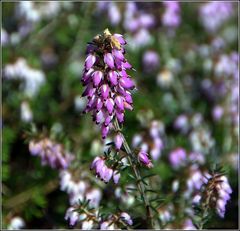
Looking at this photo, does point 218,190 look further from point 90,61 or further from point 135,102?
point 135,102

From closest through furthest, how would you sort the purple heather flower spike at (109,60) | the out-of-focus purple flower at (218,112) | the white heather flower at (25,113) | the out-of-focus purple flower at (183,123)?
1. the purple heather flower spike at (109,60)
2. the white heather flower at (25,113)
3. the out-of-focus purple flower at (183,123)
4. the out-of-focus purple flower at (218,112)

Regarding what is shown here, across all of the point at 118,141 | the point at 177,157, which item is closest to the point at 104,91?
A: the point at 118,141

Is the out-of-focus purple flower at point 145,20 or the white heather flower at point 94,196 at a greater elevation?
the out-of-focus purple flower at point 145,20

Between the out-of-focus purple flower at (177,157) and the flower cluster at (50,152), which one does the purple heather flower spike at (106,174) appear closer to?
the flower cluster at (50,152)

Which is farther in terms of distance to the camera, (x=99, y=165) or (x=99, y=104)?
(x=99, y=165)

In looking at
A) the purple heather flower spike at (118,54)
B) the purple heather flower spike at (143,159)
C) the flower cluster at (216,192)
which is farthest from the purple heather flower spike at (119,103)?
the flower cluster at (216,192)

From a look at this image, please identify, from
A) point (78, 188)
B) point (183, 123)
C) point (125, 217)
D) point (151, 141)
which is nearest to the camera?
point (125, 217)

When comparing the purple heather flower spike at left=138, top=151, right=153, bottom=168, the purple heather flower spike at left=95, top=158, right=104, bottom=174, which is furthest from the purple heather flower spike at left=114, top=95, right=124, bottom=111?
the purple heather flower spike at left=95, top=158, right=104, bottom=174

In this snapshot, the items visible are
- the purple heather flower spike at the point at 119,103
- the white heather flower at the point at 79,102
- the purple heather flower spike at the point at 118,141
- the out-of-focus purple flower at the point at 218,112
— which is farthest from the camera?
the white heather flower at the point at 79,102

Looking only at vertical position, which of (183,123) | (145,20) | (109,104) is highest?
(145,20)
